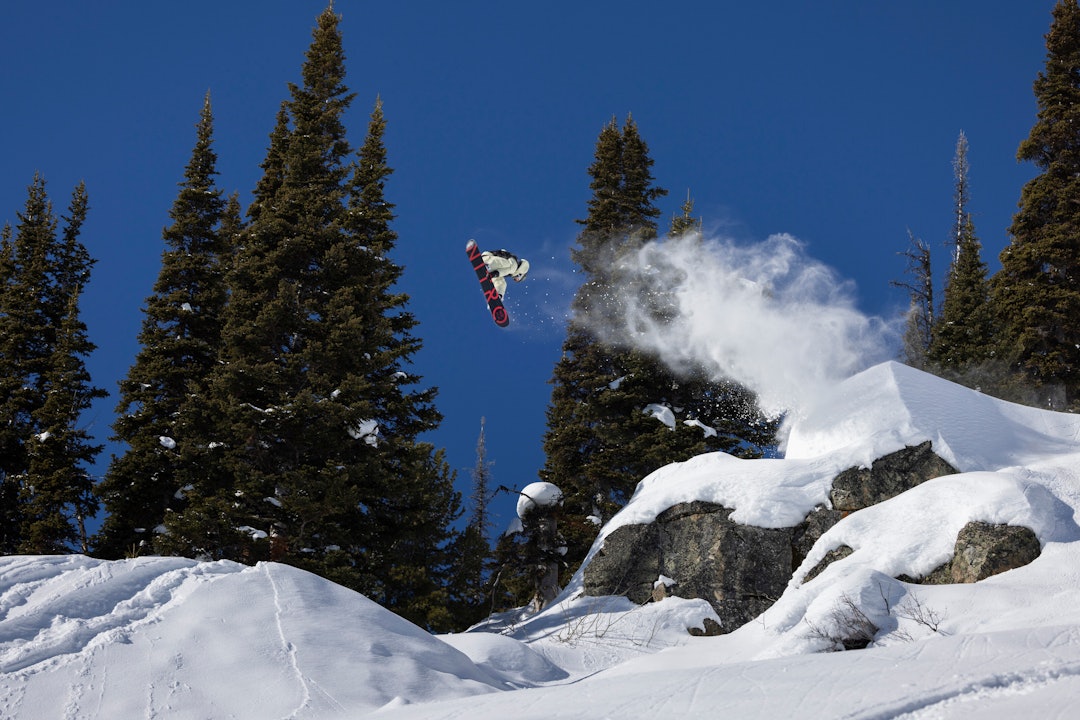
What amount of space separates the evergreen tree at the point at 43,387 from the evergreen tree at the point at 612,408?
11112 millimetres

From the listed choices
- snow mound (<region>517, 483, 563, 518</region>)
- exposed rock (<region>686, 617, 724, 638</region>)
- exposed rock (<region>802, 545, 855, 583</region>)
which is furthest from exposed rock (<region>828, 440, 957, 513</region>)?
snow mound (<region>517, 483, 563, 518</region>)

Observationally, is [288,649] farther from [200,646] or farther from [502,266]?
[502,266]

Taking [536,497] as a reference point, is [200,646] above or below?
below

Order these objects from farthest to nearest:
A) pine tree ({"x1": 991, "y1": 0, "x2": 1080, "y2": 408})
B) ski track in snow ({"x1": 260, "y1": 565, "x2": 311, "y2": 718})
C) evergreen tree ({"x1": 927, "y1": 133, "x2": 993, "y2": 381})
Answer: evergreen tree ({"x1": 927, "y1": 133, "x2": 993, "y2": 381}) < pine tree ({"x1": 991, "y1": 0, "x2": 1080, "y2": 408}) < ski track in snow ({"x1": 260, "y1": 565, "x2": 311, "y2": 718})

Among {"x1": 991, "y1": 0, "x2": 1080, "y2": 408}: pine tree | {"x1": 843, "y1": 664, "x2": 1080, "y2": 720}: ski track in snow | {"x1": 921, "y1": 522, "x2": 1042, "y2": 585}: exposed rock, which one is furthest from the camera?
{"x1": 991, "y1": 0, "x2": 1080, "y2": 408}: pine tree

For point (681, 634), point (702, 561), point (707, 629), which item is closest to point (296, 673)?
point (681, 634)

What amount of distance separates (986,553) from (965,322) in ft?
66.9

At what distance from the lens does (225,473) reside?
17.8 metres

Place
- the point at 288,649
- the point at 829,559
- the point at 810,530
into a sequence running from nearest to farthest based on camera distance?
the point at 288,649, the point at 829,559, the point at 810,530

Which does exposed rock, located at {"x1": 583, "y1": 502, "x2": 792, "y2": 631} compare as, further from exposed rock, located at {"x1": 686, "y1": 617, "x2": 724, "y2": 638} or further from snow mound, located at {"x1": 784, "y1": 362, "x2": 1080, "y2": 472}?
snow mound, located at {"x1": 784, "y1": 362, "x2": 1080, "y2": 472}

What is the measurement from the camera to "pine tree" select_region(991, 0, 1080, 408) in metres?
24.0

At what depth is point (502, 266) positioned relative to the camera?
2080cm

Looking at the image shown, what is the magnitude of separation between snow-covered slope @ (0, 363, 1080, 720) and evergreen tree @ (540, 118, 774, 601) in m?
6.58

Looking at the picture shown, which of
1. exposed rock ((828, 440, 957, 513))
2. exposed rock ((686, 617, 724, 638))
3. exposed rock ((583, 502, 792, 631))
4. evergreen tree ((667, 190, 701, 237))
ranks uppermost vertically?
evergreen tree ((667, 190, 701, 237))
